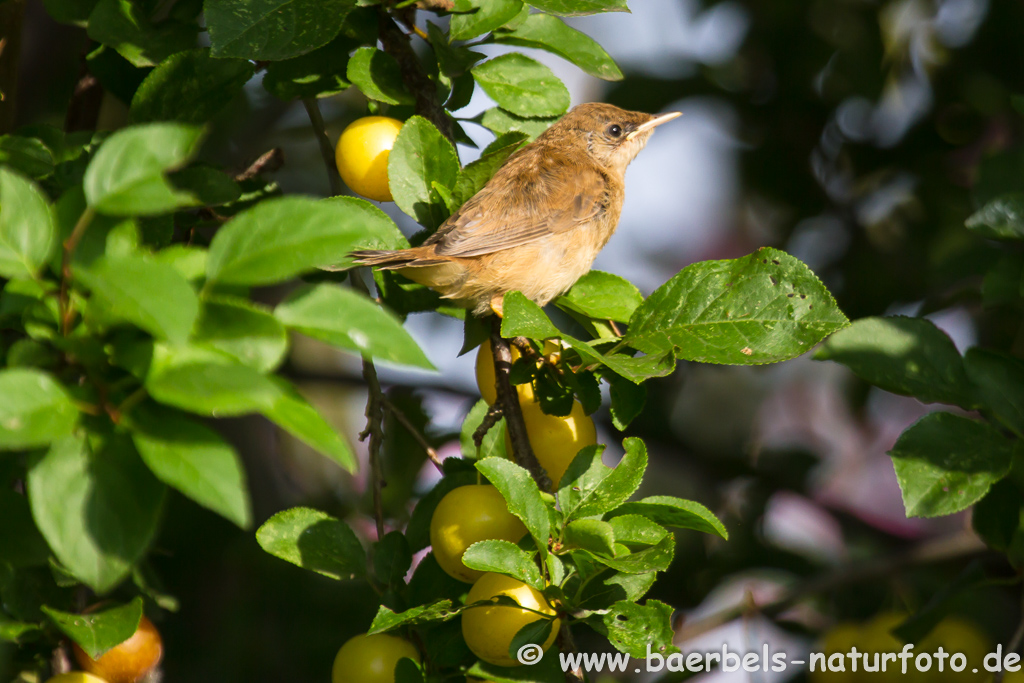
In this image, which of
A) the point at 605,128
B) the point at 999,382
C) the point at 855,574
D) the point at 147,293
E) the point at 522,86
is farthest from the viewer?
the point at 605,128

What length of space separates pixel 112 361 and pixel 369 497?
212 centimetres

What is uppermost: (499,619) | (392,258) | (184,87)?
(184,87)

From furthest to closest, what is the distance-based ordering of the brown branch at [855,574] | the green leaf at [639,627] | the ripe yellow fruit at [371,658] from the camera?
the brown branch at [855,574] < the ripe yellow fruit at [371,658] < the green leaf at [639,627]

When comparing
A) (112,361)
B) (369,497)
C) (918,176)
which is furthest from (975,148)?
(112,361)

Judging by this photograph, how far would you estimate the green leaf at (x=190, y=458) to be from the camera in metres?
0.82

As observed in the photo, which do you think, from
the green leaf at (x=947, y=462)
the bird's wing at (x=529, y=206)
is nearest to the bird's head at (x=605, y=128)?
the bird's wing at (x=529, y=206)

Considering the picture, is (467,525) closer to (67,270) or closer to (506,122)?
(67,270)

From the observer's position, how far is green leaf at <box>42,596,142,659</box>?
1388 millimetres

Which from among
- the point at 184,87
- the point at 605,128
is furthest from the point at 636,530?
the point at 605,128

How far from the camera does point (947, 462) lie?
61.3 inches

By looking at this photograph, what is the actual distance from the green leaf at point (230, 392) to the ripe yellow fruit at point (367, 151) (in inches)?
36.1

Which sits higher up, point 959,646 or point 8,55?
point 8,55

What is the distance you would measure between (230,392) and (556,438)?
3.01 ft

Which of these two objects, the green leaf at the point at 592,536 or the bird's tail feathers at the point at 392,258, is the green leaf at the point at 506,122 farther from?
the green leaf at the point at 592,536
